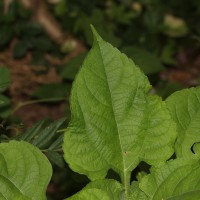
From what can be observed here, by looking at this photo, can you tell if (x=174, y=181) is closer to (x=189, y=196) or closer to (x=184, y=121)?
(x=189, y=196)

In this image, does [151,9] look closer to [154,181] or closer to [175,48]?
[175,48]

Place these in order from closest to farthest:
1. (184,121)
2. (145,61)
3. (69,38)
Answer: (184,121)
(145,61)
(69,38)

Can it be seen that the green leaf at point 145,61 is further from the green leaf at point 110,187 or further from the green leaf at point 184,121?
the green leaf at point 110,187

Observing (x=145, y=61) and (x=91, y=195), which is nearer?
(x=91, y=195)

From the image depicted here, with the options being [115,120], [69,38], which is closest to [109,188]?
[115,120]

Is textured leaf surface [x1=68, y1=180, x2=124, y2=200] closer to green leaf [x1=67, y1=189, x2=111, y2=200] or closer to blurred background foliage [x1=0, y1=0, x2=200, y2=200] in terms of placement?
green leaf [x1=67, y1=189, x2=111, y2=200]

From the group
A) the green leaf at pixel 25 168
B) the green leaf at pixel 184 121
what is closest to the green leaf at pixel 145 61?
the green leaf at pixel 184 121

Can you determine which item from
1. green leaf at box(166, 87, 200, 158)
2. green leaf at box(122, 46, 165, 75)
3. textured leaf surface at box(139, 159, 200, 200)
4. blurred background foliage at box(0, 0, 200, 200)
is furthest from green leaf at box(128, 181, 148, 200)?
blurred background foliage at box(0, 0, 200, 200)

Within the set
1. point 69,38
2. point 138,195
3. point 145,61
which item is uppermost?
point 138,195
